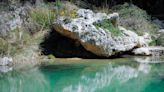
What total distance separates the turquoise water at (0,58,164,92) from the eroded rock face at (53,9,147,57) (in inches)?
23.8

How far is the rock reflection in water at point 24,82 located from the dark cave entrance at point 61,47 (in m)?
2.14

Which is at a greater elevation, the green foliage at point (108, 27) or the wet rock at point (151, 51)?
the green foliage at point (108, 27)

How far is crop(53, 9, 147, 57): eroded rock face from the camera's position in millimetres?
11336

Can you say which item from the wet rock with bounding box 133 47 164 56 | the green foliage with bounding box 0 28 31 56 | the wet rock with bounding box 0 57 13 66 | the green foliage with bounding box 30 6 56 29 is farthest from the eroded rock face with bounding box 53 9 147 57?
the wet rock with bounding box 0 57 13 66

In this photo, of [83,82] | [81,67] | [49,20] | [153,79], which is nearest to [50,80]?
[83,82]

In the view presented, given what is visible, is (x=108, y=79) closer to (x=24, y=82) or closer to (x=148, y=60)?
(x=24, y=82)

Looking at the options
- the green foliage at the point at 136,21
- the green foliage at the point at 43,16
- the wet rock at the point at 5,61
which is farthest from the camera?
the green foliage at the point at 136,21

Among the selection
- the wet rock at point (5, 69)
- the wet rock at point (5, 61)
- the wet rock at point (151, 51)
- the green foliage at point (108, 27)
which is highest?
the green foliage at point (108, 27)

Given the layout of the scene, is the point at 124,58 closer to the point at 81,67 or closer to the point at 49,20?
the point at 81,67

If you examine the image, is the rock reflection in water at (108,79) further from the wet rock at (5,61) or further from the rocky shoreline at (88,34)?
the wet rock at (5,61)

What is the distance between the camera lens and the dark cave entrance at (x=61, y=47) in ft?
Answer: 38.8

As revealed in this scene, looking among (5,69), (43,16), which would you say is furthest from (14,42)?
(43,16)

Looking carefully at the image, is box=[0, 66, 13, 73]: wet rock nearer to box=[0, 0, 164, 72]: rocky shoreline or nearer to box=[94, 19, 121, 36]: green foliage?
box=[0, 0, 164, 72]: rocky shoreline

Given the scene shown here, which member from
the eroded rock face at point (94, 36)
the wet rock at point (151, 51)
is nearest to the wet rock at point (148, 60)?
the wet rock at point (151, 51)
